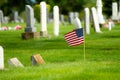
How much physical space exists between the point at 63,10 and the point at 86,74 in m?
75.4

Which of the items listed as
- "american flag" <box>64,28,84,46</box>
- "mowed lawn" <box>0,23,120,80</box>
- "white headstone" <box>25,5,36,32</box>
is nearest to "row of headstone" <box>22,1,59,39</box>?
"white headstone" <box>25,5,36,32</box>

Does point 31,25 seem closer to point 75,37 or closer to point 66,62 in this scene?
point 66,62

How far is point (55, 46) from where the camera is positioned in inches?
792

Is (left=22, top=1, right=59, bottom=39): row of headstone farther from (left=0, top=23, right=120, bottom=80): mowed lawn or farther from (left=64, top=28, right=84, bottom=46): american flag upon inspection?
(left=64, top=28, right=84, bottom=46): american flag

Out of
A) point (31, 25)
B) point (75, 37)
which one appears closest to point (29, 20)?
point (31, 25)

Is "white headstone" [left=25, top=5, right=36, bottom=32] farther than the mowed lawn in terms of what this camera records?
Yes

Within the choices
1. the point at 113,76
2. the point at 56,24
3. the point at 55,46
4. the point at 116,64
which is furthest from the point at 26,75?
the point at 56,24

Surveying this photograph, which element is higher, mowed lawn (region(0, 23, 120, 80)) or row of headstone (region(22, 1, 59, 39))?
row of headstone (region(22, 1, 59, 39))

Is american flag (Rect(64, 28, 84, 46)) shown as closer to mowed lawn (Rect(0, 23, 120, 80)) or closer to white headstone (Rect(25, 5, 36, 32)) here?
mowed lawn (Rect(0, 23, 120, 80))

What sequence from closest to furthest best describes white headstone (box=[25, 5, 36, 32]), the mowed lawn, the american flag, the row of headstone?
the mowed lawn
the american flag
the row of headstone
white headstone (box=[25, 5, 36, 32])

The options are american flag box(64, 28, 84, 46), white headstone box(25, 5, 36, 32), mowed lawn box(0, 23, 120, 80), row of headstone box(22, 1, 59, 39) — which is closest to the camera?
mowed lawn box(0, 23, 120, 80)

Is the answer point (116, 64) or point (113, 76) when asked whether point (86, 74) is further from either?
point (116, 64)

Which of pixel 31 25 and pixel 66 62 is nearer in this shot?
pixel 66 62

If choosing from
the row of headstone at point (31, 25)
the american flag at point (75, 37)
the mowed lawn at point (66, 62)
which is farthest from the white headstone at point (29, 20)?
the american flag at point (75, 37)
